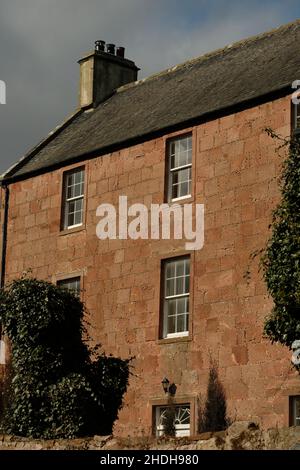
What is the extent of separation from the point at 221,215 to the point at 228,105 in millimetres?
2433

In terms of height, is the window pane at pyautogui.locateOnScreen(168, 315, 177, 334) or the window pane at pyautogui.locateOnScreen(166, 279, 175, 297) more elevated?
the window pane at pyautogui.locateOnScreen(166, 279, 175, 297)

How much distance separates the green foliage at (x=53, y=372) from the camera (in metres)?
22.3

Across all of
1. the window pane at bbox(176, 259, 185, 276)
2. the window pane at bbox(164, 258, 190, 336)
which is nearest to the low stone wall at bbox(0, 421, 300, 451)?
the window pane at bbox(164, 258, 190, 336)

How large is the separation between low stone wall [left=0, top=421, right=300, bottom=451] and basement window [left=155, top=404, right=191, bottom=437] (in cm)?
599

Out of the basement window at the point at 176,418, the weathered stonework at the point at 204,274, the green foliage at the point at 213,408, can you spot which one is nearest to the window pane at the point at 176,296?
the weathered stonework at the point at 204,274

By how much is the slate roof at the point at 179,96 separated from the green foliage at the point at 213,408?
19.5 feet

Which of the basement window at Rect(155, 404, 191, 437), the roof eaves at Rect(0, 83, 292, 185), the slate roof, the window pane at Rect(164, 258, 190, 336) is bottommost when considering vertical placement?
the basement window at Rect(155, 404, 191, 437)

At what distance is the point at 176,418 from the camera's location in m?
24.5

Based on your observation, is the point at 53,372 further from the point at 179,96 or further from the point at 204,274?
the point at 179,96

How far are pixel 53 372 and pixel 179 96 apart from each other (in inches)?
345

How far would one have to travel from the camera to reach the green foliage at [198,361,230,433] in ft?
76.7

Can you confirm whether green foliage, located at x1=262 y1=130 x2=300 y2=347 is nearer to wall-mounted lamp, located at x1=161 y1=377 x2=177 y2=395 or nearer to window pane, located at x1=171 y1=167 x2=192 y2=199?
wall-mounted lamp, located at x1=161 y1=377 x2=177 y2=395
